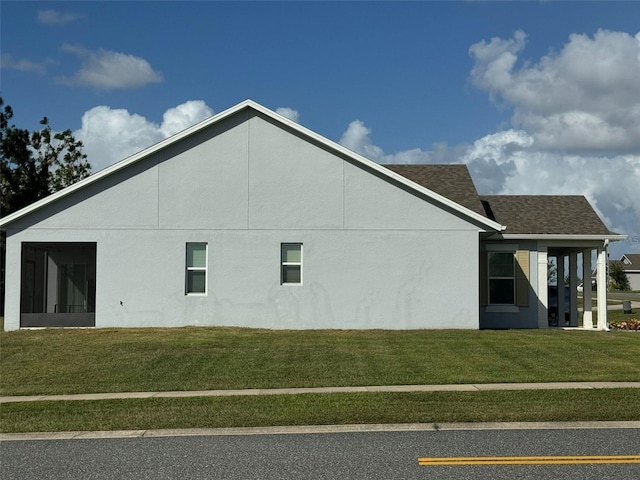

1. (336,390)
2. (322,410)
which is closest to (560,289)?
(336,390)

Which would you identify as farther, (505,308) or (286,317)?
(505,308)

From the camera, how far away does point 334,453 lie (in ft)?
29.9

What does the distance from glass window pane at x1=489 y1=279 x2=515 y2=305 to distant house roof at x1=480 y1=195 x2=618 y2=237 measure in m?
1.69

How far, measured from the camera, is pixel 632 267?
392ft

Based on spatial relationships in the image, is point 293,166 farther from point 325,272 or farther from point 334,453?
point 334,453

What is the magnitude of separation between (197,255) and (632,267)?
110969 millimetres

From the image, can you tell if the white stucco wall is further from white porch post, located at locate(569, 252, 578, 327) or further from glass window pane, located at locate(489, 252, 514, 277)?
white porch post, located at locate(569, 252, 578, 327)

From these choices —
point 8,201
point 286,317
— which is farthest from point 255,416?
point 8,201

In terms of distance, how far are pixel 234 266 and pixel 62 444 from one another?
12849 millimetres

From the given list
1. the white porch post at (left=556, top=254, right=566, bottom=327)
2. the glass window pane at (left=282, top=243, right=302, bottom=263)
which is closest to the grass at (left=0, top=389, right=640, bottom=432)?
the glass window pane at (left=282, top=243, right=302, bottom=263)

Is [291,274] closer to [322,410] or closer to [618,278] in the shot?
[322,410]

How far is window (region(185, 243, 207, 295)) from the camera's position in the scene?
75.0ft

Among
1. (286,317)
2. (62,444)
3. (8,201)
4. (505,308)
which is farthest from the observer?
(8,201)

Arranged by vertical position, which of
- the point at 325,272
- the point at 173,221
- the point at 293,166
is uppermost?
the point at 293,166
